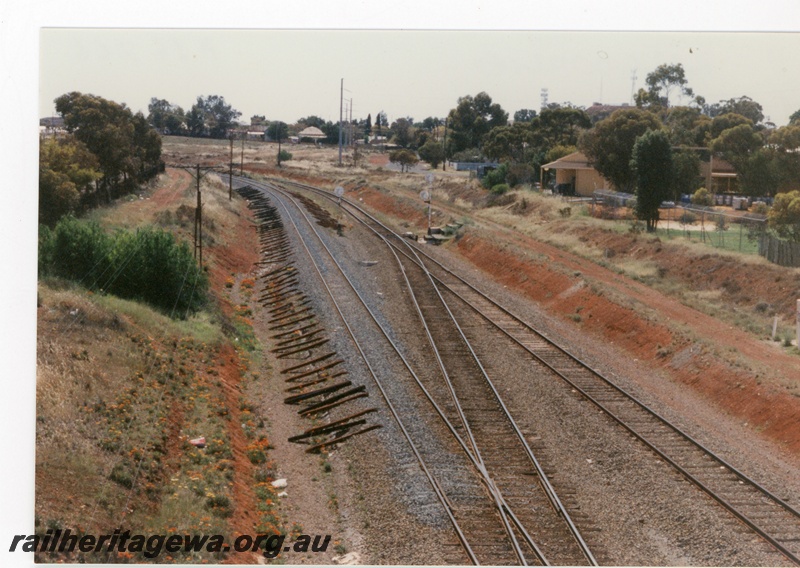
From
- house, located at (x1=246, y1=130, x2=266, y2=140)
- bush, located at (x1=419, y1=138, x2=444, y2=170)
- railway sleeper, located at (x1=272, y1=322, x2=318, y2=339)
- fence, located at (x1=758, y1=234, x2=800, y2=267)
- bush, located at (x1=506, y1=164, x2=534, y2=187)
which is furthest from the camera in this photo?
house, located at (x1=246, y1=130, x2=266, y2=140)

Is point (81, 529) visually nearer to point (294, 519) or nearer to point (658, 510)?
point (294, 519)

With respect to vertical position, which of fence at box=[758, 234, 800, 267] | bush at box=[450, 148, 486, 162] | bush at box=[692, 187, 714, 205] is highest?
bush at box=[450, 148, 486, 162]

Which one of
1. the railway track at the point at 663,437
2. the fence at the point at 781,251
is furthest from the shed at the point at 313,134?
the railway track at the point at 663,437

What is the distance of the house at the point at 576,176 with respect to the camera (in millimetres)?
61750

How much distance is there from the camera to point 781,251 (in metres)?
31.0

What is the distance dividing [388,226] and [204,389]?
3191 cm

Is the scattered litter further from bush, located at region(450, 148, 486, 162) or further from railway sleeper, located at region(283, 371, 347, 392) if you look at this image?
bush, located at region(450, 148, 486, 162)

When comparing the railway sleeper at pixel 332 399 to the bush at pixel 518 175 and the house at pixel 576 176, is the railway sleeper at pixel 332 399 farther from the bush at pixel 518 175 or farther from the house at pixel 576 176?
the bush at pixel 518 175

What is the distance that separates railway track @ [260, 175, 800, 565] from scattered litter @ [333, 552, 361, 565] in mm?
5446

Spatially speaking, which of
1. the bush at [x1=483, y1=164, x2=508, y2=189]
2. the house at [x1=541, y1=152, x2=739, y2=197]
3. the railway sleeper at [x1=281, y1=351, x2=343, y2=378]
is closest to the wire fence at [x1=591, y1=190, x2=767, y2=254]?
the house at [x1=541, y1=152, x2=739, y2=197]

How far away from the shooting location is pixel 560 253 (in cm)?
4141

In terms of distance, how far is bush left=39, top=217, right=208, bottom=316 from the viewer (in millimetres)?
23062

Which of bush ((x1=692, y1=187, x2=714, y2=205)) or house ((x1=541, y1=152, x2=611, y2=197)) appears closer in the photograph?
bush ((x1=692, y1=187, x2=714, y2=205))

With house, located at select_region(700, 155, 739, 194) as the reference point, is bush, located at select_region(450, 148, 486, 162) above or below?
above
